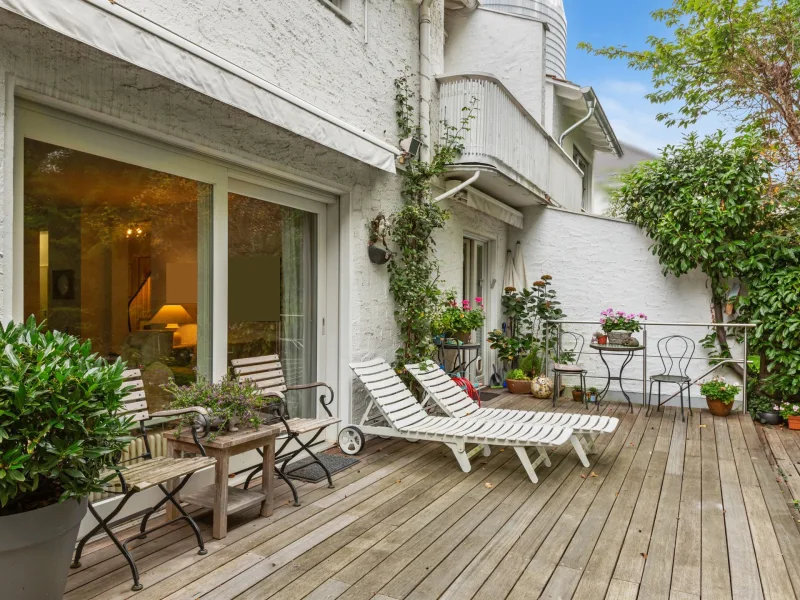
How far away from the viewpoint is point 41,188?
2977 mm

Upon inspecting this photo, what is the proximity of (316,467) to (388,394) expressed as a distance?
0.89 metres

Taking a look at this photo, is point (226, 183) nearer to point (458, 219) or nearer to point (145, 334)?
point (145, 334)

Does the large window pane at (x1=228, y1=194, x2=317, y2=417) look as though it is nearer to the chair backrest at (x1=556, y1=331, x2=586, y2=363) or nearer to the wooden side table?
the wooden side table

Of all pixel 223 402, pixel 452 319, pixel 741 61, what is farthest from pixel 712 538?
pixel 741 61

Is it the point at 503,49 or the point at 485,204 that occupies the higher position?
the point at 503,49

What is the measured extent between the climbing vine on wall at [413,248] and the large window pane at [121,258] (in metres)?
2.32

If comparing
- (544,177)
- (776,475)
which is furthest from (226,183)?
(544,177)

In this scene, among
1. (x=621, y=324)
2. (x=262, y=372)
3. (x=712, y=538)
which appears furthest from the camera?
(x=621, y=324)

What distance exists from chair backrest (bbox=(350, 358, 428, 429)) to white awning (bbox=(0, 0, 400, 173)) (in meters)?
1.95

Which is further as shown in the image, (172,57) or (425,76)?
(425,76)

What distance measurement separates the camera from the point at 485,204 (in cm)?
777

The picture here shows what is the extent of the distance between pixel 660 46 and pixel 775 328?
6.65 m

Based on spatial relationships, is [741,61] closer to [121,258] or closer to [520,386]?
[520,386]

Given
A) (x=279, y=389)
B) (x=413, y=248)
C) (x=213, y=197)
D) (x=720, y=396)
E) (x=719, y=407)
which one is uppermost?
(x=213, y=197)
